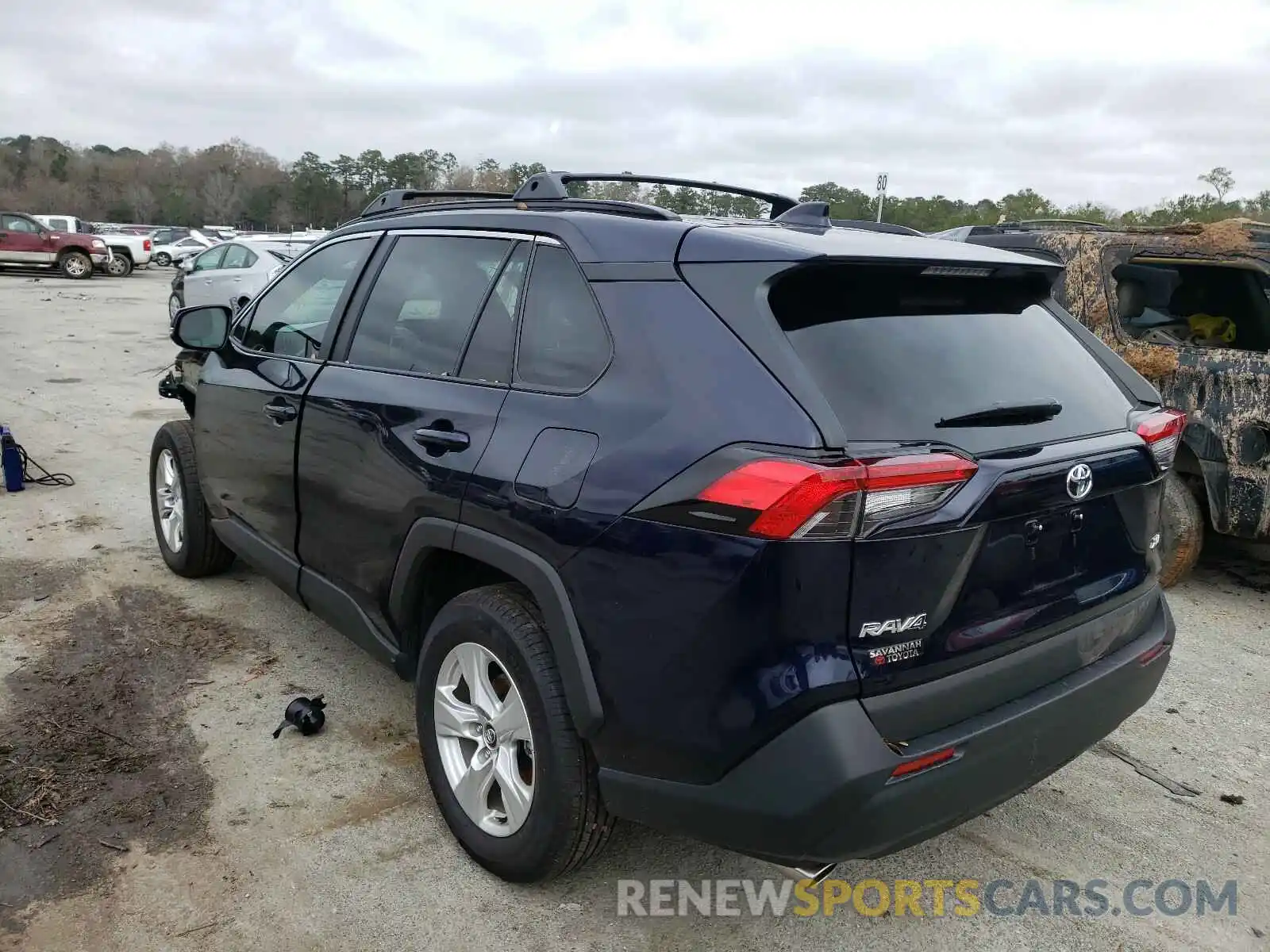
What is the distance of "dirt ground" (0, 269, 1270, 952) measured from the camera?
8.29 ft

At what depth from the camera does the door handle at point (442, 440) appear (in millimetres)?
2654

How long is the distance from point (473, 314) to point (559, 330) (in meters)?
0.46

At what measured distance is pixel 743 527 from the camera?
1972mm

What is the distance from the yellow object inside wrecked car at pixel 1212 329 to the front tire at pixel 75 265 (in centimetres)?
3223

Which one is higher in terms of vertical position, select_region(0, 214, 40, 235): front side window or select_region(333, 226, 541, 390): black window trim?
select_region(0, 214, 40, 235): front side window

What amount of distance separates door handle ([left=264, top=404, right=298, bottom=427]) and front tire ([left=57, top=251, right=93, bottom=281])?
31.1 m

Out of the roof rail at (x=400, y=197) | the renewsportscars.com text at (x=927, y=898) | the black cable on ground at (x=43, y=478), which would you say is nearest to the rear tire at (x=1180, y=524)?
the renewsportscars.com text at (x=927, y=898)

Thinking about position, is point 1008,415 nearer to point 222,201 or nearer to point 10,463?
point 10,463

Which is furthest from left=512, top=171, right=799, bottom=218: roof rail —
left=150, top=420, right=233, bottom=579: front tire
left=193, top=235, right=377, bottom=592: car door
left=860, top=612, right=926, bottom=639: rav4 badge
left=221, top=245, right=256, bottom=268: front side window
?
left=221, top=245, right=256, bottom=268: front side window

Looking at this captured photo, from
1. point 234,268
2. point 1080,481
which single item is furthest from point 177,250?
point 1080,481

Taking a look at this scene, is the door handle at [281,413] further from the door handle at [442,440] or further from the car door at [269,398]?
the door handle at [442,440]

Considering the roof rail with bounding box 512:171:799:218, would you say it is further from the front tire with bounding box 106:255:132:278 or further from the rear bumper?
the front tire with bounding box 106:255:132:278

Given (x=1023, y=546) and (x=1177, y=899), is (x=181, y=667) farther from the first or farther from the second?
(x=1177, y=899)

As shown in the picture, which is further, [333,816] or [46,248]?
[46,248]
